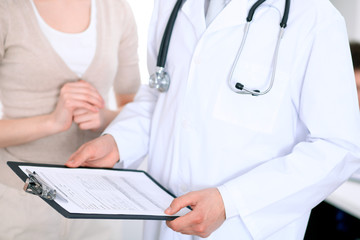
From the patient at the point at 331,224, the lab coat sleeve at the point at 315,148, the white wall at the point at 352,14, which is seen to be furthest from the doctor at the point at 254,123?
the white wall at the point at 352,14

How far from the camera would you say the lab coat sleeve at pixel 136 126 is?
117 centimetres

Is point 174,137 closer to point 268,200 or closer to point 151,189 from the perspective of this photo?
point 151,189

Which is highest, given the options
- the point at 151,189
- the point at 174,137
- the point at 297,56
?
the point at 297,56

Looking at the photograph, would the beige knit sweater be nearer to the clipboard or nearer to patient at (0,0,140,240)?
patient at (0,0,140,240)

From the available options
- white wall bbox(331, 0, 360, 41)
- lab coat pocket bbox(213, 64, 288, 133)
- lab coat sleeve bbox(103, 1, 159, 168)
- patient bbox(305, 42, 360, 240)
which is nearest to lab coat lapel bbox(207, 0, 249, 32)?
lab coat pocket bbox(213, 64, 288, 133)

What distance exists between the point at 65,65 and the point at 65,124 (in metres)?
0.18

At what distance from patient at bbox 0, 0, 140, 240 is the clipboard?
28 cm

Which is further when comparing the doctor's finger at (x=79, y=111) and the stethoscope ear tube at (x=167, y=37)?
the doctor's finger at (x=79, y=111)

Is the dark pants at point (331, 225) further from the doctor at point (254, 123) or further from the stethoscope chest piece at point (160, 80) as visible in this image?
the stethoscope chest piece at point (160, 80)

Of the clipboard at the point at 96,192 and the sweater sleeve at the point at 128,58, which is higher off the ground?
the sweater sleeve at the point at 128,58

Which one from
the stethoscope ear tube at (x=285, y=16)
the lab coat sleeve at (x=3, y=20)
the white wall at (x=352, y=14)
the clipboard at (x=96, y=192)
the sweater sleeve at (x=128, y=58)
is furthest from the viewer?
the white wall at (x=352, y=14)

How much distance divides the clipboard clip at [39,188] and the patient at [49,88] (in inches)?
15.1

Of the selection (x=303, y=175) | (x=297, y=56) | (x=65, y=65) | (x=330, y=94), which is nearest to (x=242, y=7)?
(x=297, y=56)

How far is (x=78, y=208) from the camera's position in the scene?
0.80m
